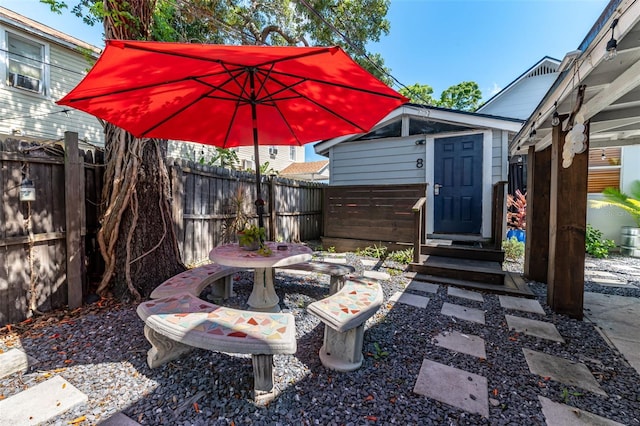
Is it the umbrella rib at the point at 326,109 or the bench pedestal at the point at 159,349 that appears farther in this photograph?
the umbrella rib at the point at 326,109

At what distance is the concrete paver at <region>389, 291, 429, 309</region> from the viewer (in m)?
2.96

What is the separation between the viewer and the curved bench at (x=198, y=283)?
210 cm

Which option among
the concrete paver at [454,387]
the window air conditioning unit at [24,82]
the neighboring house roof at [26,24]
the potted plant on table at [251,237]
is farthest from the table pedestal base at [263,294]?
the window air conditioning unit at [24,82]

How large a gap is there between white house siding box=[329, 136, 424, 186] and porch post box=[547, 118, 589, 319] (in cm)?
306

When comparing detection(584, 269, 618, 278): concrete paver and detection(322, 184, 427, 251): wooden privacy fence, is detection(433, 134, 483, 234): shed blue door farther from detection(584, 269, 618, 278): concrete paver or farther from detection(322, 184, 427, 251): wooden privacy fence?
detection(584, 269, 618, 278): concrete paver

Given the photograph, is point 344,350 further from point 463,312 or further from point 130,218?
point 130,218

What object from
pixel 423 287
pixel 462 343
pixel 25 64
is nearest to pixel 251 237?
pixel 462 343

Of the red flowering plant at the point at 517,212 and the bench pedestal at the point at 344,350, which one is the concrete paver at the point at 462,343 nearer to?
the bench pedestal at the point at 344,350

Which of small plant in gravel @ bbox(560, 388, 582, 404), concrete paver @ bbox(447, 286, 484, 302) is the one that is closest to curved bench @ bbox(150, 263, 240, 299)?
small plant in gravel @ bbox(560, 388, 582, 404)

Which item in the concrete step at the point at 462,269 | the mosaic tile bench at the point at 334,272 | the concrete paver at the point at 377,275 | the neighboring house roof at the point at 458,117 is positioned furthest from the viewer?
the neighboring house roof at the point at 458,117

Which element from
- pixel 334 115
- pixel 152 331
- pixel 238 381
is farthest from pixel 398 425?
pixel 334 115

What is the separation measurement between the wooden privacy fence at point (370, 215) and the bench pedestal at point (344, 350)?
3.37m

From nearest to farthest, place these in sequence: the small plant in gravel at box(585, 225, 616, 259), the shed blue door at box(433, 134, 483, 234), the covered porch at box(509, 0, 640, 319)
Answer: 1. the covered porch at box(509, 0, 640, 319)
2. the shed blue door at box(433, 134, 483, 234)
3. the small plant in gravel at box(585, 225, 616, 259)

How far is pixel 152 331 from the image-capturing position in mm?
1705
